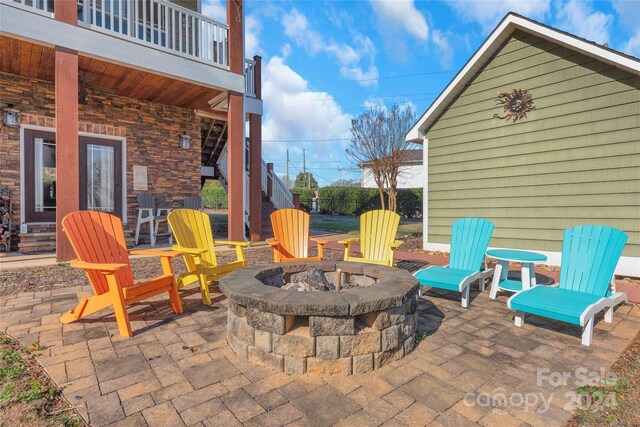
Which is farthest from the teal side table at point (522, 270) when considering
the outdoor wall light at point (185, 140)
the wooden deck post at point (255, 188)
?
the outdoor wall light at point (185, 140)

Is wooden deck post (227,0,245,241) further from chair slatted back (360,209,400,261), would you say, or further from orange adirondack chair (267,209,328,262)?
chair slatted back (360,209,400,261)

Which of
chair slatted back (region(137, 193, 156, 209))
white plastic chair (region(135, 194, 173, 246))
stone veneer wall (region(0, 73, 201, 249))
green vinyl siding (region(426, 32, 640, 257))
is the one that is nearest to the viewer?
green vinyl siding (region(426, 32, 640, 257))

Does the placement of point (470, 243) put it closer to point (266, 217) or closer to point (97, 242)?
point (97, 242)

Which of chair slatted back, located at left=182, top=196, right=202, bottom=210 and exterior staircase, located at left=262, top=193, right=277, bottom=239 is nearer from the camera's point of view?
chair slatted back, located at left=182, top=196, right=202, bottom=210

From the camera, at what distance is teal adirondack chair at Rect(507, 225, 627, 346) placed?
2.46 meters

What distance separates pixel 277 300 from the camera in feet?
6.52

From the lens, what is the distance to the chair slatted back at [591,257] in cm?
283

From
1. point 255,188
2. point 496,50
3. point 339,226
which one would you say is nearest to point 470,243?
point 496,50

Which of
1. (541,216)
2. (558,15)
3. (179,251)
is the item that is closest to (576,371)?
(179,251)

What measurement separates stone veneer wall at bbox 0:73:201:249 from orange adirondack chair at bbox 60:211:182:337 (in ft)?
16.0

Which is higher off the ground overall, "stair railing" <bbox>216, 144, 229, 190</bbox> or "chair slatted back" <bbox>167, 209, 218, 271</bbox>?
"stair railing" <bbox>216, 144, 229, 190</bbox>

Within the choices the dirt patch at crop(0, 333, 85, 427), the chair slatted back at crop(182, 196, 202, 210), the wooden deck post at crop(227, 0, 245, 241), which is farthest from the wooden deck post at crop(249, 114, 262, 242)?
the dirt patch at crop(0, 333, 85, 427)

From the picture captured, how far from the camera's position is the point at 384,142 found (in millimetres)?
10219

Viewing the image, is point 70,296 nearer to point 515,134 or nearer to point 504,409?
point 504,409
